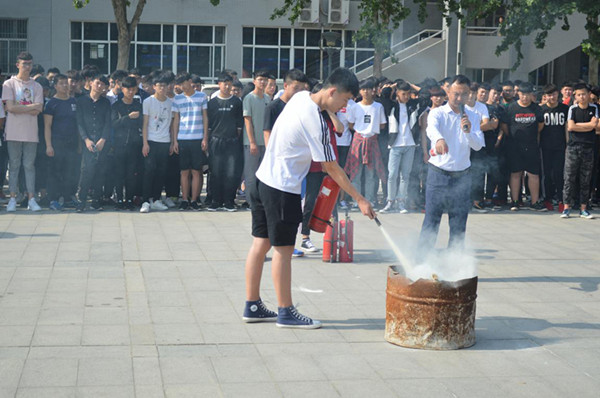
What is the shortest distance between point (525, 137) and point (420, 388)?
9.45 meters

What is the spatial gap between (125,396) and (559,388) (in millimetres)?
2684

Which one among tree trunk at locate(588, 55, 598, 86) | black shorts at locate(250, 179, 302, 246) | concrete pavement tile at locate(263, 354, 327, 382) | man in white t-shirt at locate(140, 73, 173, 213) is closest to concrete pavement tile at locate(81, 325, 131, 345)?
concrete pavement tile at locate(263, 354, 327, 382)

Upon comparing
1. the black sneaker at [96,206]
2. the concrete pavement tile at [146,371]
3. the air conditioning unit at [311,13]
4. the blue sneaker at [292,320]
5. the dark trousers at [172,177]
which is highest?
the air conditioning unit at [311,13]

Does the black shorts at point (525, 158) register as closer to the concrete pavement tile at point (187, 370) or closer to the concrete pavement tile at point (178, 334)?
the concrete pavement tile at point (178, 334)

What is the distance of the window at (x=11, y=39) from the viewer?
3136 centimetres

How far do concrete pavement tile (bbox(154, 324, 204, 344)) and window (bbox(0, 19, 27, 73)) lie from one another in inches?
1081

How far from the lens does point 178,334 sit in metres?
6.19

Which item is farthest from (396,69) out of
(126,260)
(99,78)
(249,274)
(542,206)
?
(249,274)

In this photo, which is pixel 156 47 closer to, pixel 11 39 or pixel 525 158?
pixel 11 39

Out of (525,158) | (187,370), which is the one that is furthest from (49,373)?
(525,158)

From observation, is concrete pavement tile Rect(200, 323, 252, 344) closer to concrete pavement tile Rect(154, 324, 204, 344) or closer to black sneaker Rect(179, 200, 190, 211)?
concrete pavement tile Rect(154, 324, 204, 344)

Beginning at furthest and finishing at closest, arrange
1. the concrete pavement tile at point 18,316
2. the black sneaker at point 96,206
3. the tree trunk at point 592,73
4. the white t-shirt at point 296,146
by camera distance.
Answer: the tree trunk at point 592,73, the black sneaker at point 96,206, the concrete pavement tile at point 18,316, the white t-shirt at point 296,146

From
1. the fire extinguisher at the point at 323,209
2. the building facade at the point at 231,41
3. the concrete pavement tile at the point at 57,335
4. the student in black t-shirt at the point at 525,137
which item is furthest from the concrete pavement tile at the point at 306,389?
the building facade at the point at 231,41

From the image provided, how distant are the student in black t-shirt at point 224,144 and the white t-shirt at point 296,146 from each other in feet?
21.6
